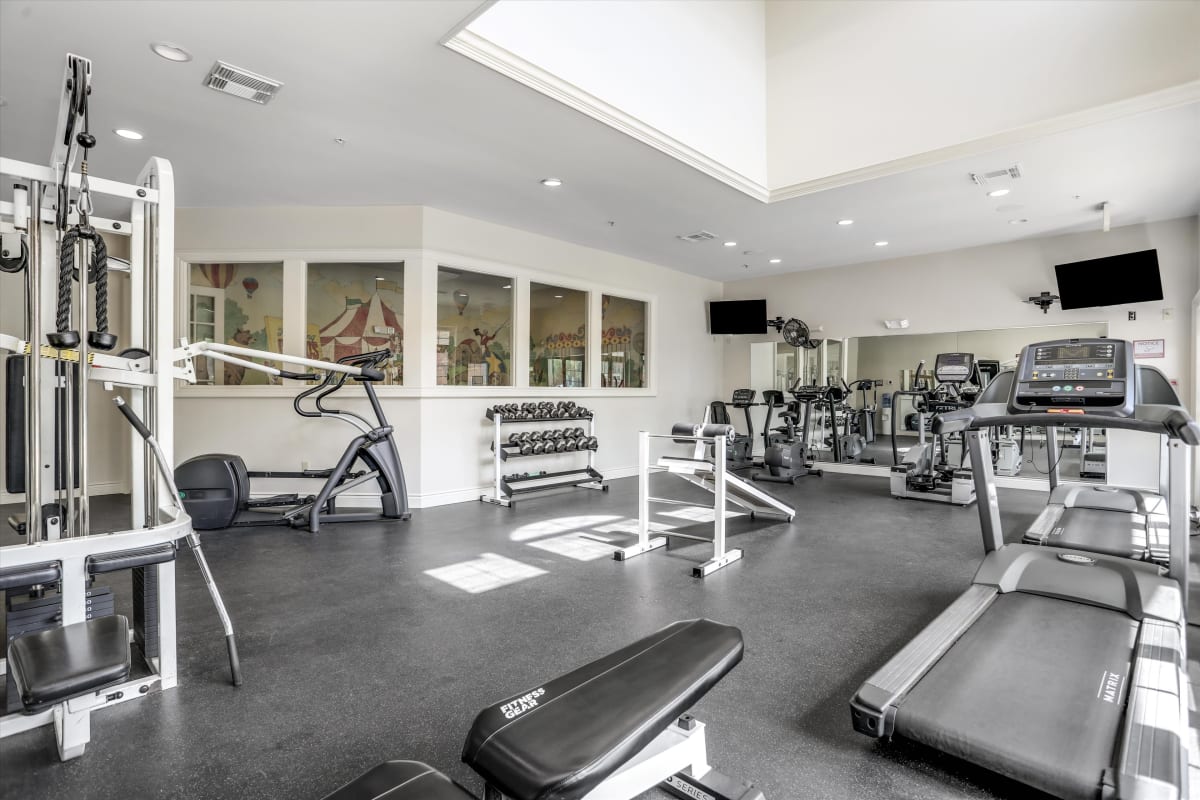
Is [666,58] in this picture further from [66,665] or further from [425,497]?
[66,665]

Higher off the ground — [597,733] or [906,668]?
[597,733]

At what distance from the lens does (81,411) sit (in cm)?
241

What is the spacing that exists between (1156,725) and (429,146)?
5009 mm

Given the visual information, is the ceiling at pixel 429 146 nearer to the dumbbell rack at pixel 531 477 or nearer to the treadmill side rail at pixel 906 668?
the dumbbell rack at pixel 531 477

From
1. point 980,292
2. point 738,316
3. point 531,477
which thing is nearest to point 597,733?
point 531,477

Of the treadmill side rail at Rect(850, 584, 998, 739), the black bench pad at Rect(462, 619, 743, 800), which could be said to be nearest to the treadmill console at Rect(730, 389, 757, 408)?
the treadmill side rail at Rect(850, 584, 998, 739)

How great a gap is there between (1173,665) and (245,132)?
584cm

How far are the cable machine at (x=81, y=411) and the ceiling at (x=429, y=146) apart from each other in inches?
47.1

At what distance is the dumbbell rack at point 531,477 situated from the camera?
615 centimetres

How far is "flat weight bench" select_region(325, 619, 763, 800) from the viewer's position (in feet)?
3.27

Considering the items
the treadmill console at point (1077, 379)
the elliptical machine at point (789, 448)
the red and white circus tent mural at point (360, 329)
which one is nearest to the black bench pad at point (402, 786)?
the treadmill console at point (1077, 379)

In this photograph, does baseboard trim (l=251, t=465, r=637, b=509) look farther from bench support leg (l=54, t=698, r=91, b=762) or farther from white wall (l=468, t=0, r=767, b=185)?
white wall (l=468, t=0, r=767, b=185)

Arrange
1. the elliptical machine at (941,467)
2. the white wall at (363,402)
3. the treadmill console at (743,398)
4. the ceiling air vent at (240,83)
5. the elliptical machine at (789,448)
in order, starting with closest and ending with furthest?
the ceiling air vent at (240,83) < the white wall at (363,402) < the elliptical machine at (941,467) < the elliptical machine at (789,448) < the treadmill console at (743,398)

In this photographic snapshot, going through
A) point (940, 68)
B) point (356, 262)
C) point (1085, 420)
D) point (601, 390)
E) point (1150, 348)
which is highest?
point (940, 68)
